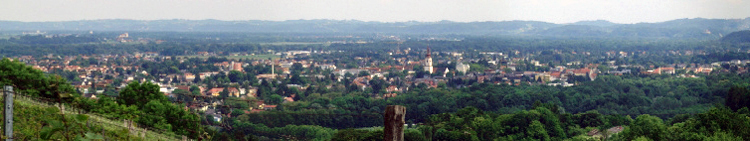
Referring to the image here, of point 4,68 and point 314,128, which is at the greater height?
point 4,68

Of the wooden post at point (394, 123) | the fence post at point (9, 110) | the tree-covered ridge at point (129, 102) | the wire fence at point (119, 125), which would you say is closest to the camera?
the fence post at point (9, 110)

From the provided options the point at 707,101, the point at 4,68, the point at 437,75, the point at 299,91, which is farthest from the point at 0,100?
the point at 437,75

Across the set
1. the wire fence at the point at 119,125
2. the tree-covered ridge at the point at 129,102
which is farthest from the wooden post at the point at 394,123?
the tree-covered ridge at the point at 129,102

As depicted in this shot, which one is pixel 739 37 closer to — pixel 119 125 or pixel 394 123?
pixel 119 125

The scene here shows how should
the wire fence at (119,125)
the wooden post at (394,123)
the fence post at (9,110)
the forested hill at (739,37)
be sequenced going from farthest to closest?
1. the forested hill at (739,37)
2. the wire fence at (119,125)
3. the wooden post at (394,123)
4. the fence post at (9,110)

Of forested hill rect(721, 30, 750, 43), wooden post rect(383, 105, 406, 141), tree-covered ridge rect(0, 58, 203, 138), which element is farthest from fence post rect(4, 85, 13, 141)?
forested hill rect(721, 30, 750, 43)

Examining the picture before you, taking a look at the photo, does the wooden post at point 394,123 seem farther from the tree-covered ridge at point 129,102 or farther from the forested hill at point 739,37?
the forested hill at point 739,37

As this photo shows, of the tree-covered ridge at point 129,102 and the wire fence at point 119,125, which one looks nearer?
the wire fence at point 119,125

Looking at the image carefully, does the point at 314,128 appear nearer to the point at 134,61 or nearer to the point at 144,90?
the point at 144,90

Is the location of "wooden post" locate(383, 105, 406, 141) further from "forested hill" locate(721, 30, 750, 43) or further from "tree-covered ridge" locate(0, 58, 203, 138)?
"forested hill" locate(721, 30, 750, 43)
